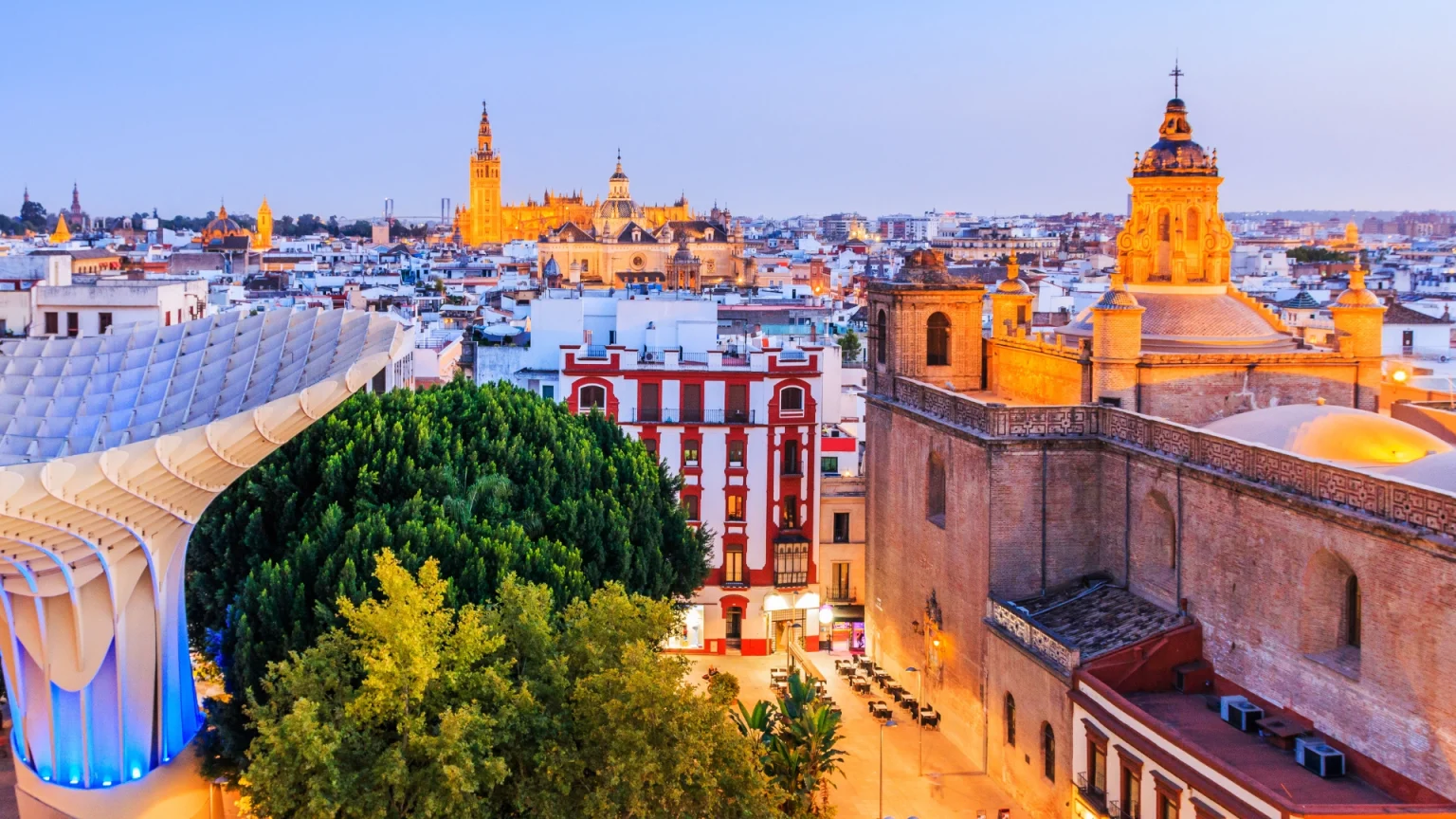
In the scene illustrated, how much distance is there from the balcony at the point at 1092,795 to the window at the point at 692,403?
18.5 meters

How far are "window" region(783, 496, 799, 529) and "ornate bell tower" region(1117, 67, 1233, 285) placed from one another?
12.1 metres

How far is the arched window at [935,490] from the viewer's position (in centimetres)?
3616

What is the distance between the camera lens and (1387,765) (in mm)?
22453

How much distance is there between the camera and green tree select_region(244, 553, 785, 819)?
2081 centimetres

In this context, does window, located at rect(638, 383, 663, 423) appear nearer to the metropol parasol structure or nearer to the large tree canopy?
the large tree canopy

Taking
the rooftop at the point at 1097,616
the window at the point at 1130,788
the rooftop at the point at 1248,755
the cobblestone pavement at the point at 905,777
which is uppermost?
the rooftop at the point at 1097,616

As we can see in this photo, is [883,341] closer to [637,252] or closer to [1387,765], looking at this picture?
[1387,765]

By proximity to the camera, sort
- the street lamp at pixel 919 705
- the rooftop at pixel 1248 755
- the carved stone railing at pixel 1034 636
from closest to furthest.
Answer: the rooftop at pixel 1248 755
the carved stone railing at pixel 1034 636
the street lamp at pixel 919 705

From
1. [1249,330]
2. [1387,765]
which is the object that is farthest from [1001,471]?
[1387,765]

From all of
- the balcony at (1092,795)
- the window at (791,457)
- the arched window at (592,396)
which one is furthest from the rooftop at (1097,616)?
the arched window at (592,396)

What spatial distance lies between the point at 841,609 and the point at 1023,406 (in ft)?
44.4

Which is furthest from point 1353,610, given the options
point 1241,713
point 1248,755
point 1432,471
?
point 1248,755

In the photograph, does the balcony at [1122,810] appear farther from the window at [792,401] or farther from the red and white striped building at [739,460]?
the window at [792,401]

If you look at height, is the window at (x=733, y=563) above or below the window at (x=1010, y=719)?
above
